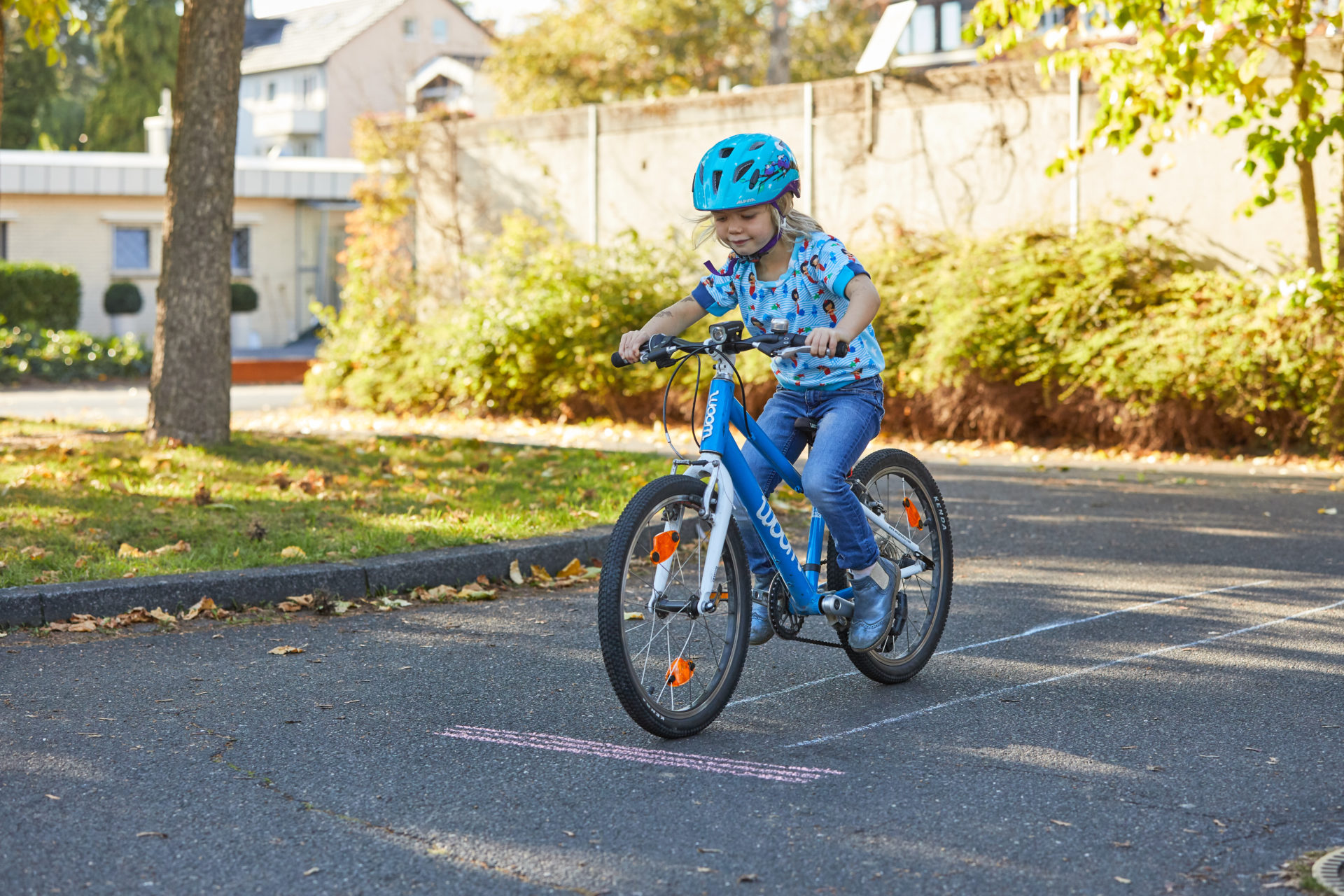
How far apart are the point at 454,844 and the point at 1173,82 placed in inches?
356

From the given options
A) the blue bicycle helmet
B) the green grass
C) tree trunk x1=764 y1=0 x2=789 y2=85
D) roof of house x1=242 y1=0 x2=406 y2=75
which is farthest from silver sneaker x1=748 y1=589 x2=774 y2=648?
roof of house x1=242 y1=0 x2=406 y2=75

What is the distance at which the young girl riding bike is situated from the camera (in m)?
4.46

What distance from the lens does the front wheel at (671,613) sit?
4.13 metres

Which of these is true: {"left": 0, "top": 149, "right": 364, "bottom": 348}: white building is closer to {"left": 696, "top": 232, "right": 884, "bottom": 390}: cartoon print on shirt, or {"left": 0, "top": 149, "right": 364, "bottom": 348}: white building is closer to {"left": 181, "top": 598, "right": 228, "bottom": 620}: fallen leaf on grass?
{"left": 181, "top": 598, "right": 228, "bottom": 620}: fallen leaf on grass

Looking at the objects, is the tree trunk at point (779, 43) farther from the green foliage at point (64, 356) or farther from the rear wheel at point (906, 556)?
the rear wheel at point (906, 556)

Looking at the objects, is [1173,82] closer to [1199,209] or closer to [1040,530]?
[1199,209]

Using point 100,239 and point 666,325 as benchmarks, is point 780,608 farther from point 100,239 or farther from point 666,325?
point 100,239

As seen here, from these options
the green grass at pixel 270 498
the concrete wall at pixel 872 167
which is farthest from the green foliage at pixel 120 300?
the green grass at pixel 270 498

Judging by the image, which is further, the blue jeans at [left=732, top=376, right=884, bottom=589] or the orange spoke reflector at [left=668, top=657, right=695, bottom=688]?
the blue jeans at [left=732, top=376, right=884, bottom=589]

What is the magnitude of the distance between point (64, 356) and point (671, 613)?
21512mm

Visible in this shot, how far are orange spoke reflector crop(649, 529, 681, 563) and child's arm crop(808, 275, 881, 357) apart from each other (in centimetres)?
69

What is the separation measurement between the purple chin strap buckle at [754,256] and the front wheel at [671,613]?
77 centimetres

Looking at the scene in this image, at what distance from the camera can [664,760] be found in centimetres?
420

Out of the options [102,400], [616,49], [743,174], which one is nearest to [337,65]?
[616,49]
